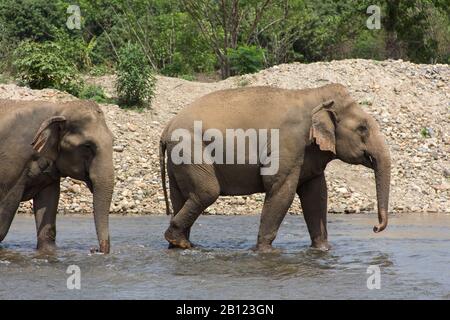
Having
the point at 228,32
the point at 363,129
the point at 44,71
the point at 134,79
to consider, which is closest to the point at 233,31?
the point at 228,32

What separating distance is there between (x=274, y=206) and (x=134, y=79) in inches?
472

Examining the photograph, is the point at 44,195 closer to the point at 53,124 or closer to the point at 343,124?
the point at 53,124

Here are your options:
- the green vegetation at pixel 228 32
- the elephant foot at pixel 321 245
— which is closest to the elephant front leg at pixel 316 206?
→ the elephant foot at pixel 321 245

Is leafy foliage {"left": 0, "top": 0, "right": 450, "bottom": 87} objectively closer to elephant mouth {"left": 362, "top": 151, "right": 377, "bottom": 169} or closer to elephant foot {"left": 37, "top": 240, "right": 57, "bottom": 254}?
elephant foot {"left": 37, "top": 240, "right": 57, "bottom": 254}

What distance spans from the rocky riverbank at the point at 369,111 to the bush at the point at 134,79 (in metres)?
0.49

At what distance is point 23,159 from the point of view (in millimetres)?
14758

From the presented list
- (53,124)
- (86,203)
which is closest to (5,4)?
(86,203)

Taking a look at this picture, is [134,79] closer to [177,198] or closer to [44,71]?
[44,71]

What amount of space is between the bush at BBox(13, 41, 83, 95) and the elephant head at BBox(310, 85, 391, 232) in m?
13.1

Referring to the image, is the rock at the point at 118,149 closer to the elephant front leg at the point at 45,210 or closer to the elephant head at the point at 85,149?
the elephant front leg at the point at 45,210

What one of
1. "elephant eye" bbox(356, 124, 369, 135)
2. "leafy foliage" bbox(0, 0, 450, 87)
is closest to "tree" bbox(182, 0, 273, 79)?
"leafy foliage" bbox(0, 0, 450, 87)

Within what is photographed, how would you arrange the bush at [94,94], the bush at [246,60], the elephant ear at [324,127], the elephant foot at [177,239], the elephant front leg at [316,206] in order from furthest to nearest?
the bush at [246,60] → the bush at [94,94] → the elephant front leg at [316,206] → the elephant foot at [177,239] → the elephant ear at [324,127]

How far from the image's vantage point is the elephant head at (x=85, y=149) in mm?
14242

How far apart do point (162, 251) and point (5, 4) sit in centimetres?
3507
